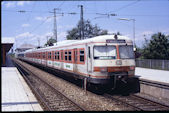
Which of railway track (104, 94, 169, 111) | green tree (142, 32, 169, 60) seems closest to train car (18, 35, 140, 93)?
railway track (104, 94, 169, 111)

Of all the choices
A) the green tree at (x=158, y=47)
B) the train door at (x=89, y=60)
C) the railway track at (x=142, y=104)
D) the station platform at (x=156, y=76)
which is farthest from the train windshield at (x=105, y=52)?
the green tree at (x=158, y=47)

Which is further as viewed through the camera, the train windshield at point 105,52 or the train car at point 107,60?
the train windshield at point 105,52

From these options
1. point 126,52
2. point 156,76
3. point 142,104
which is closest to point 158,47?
point 156,76

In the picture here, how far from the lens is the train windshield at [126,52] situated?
11239 mm

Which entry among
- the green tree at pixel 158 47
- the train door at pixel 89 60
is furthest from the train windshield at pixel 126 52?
the green tree at pixel 158 47

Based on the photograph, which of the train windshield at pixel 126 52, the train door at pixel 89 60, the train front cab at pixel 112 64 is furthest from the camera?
the train windshield at pixel 126 52

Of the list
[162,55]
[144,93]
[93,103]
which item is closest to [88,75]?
[93,103]

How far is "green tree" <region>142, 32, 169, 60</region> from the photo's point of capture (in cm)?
2642

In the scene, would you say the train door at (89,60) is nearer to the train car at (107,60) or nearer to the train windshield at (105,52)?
the train car at (107,60)

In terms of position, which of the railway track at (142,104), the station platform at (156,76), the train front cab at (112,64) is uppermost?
the train front cab at (112,64)

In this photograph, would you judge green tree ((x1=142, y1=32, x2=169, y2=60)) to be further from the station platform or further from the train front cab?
the train front cab

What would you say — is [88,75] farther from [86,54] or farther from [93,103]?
[93,103]

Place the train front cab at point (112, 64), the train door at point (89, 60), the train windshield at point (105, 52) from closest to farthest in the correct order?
the train front cab at point (112, 64), the train windshield at point (105, 52), the train door at point (89, 60)

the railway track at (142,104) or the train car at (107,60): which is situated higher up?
the train car at (107,60)
